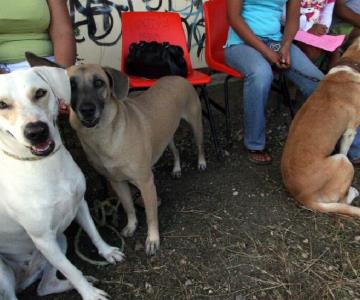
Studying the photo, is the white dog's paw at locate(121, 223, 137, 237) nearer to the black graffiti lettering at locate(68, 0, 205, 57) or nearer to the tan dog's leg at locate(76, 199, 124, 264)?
the tan dog's leg at locate(76, 199, 124, 264)

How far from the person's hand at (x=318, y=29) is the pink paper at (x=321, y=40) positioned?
64mm

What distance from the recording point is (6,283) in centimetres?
184

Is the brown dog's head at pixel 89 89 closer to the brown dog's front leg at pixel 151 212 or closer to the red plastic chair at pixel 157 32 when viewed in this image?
the brown dog's front leg at pixel 151 212

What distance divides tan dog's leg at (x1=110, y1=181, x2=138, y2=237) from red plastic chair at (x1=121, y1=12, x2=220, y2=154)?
1017 mm

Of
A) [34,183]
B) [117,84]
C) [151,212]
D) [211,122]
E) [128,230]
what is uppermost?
[117,84]

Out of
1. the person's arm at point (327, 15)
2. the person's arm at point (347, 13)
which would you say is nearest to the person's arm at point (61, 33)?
the person's arm at point (327, 15)

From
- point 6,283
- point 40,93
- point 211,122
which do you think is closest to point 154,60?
point 211,122

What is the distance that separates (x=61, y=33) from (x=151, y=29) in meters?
1.08

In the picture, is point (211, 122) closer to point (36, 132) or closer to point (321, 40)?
point (321, 40)

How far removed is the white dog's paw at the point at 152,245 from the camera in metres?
2.43

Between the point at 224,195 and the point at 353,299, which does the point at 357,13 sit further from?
the point at 353,299

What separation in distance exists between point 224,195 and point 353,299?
1.13m

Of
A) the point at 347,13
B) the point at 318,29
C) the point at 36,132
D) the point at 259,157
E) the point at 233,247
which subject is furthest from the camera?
the point at 347,13

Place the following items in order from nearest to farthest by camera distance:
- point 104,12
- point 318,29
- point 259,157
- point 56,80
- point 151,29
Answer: point 56,80 → point 259,157 → point 151,29 → point 318,29 → point 104,12
